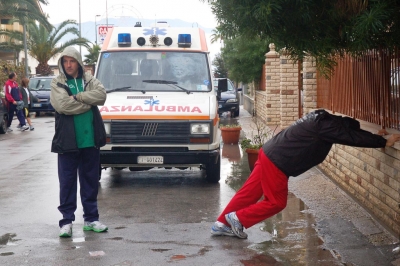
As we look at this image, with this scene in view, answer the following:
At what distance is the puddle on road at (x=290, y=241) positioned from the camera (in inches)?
271

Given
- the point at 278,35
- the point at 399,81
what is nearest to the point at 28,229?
the point at 278,35

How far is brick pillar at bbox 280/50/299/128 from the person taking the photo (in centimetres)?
2072

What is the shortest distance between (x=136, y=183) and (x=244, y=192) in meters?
4.33

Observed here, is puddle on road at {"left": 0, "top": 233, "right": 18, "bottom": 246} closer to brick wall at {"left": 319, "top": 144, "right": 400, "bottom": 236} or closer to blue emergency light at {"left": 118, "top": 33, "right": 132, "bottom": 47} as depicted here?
brick wall at {"left": 319, "top": 144, "right": 400, "bottom": 236}

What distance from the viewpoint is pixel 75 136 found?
804 cm

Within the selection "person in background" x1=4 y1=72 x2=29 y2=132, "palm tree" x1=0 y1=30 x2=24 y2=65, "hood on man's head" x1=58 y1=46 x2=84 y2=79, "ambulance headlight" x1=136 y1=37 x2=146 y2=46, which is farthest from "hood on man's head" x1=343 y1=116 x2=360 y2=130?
"palm tree" x1=0 y1=30 x2=24 y2=65

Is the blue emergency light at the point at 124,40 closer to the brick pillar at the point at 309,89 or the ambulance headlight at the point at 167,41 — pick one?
the ambulance headlight at the point at 167,41

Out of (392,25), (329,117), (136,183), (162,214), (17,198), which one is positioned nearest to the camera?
→ (392,25)

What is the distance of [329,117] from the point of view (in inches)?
283

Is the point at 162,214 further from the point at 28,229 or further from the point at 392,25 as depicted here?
the point at 392,25

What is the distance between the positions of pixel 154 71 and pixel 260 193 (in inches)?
194

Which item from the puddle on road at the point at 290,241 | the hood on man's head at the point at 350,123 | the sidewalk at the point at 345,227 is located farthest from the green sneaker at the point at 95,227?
the hood on man's head at the point at 350,123

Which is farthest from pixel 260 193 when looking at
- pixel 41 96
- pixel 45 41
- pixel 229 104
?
pixel 45 41

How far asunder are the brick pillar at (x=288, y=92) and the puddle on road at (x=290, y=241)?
10.6m
